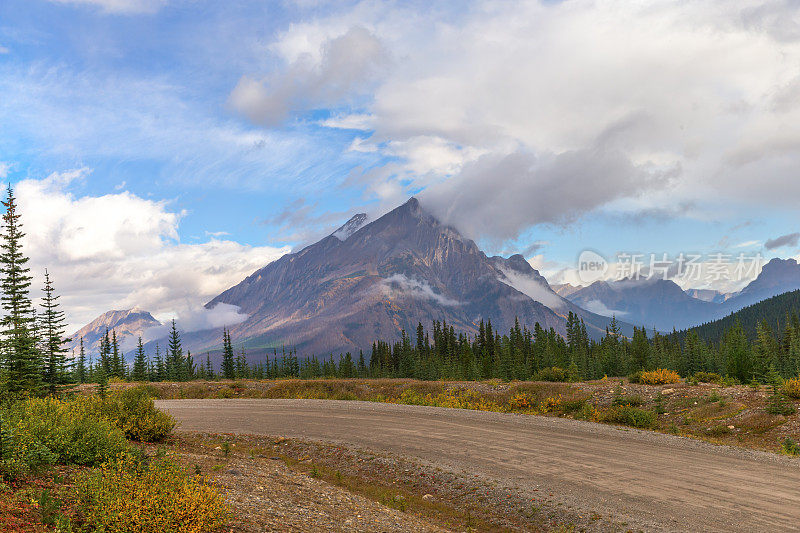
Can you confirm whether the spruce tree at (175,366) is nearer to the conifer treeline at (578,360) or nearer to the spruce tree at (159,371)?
the conifer treeline at (578,360)

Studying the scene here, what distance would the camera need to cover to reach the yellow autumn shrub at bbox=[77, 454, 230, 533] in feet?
25.3

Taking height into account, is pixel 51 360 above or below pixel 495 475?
above

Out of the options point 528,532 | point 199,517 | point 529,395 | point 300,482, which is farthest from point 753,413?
point 199,517

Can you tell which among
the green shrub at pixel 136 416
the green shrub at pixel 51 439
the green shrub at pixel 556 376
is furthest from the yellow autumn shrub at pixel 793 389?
the green shrub at pixel 51 439

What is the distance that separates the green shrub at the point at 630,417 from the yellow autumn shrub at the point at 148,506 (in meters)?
20.6

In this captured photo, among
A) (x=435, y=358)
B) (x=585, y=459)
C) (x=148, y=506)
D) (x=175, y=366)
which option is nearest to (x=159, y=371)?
(x=175, y=366)

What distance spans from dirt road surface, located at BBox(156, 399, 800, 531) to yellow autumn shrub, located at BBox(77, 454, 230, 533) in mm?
8708

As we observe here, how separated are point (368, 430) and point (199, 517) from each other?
544 inches

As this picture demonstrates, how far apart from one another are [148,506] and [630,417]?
2242 centimetres

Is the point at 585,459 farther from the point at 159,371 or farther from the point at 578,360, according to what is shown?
the point at 159,371

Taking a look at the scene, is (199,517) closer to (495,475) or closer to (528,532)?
(528,532)

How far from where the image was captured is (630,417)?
22984 millimetres

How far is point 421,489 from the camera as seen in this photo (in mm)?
14250

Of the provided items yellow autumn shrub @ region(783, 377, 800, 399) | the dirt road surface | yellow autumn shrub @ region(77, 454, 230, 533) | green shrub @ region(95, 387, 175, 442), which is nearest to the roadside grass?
yellow autumn shrub @ region(77, 454, 230, 533)
